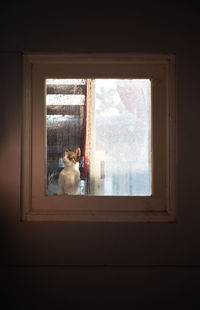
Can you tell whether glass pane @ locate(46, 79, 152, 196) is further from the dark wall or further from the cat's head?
the dark wall

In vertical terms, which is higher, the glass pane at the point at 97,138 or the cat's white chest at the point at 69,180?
the glass pane at the point at 97,138

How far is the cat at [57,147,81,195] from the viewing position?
2.19 metres

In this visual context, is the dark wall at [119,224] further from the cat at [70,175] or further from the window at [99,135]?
the cat at [70,175]

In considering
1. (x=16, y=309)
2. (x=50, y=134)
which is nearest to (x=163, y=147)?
(x=50, y=134)

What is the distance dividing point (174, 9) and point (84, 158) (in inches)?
39.7

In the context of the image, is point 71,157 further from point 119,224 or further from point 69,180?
point 119,224

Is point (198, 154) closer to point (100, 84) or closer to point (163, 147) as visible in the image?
point (163, 147)

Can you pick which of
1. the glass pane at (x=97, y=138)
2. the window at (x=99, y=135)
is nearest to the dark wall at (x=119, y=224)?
the window at (x=99, y=135)

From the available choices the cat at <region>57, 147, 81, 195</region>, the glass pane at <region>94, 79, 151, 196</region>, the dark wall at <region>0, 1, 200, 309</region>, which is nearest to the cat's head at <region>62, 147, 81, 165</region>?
the cat at <region>57, 147, 81, 195</region>

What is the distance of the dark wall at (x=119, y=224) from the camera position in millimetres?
2094

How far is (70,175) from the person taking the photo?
86.6 inches

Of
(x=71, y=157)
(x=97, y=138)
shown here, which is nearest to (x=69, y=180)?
(x=71, y=157)

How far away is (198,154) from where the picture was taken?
210 cm

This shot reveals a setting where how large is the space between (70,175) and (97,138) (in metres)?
0.28
